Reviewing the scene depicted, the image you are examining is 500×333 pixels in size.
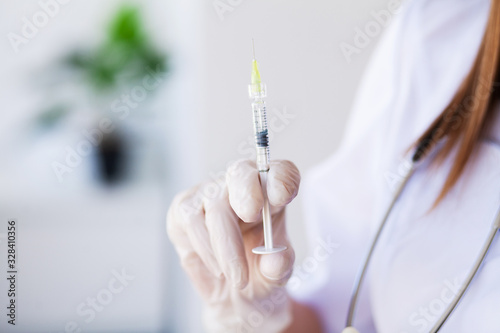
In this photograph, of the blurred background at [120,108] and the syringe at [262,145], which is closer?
the syringe at [262,145]

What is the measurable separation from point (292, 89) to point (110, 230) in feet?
2.03

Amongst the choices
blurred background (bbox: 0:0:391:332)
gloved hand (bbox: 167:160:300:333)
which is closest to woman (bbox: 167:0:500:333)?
gloved hand (bbox: 167:160:300:333)

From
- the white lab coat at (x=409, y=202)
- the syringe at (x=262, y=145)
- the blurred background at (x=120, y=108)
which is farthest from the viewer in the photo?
the blurred background at (x=120, y=108)

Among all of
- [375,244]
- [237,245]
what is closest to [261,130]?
[237,245]

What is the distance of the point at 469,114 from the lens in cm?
63

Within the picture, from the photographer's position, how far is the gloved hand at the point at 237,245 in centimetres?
45

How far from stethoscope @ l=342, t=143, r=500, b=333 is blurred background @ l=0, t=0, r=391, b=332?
21.5 inches

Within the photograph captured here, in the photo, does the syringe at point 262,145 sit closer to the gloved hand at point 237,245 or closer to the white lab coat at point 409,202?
the gloved hand at point 237,245

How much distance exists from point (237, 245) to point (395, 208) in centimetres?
27

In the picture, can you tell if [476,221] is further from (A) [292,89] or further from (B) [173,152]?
(B) [173,152]

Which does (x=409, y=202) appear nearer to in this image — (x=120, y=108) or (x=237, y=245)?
(x=237, y=245)

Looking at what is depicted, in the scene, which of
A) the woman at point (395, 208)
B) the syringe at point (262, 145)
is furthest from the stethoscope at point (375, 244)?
the syringe at point (262, 145)

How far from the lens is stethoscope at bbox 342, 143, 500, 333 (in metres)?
0.48

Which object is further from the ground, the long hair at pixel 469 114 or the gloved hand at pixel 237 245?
the long hair at pixel 469 114
